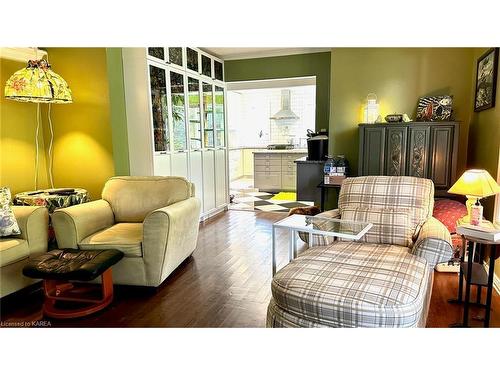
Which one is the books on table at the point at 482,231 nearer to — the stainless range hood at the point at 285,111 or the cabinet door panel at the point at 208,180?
the cabinet door panel at the point at 208,180

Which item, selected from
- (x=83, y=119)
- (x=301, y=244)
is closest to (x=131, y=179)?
(x=83, y=119)

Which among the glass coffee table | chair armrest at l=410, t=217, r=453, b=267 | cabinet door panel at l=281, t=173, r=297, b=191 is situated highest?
the glass coffee table

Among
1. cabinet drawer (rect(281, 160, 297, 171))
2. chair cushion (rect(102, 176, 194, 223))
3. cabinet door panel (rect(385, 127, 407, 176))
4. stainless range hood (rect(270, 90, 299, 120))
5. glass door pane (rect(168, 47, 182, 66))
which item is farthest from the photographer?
stainless range hood (rect(270, 90, 299, 120))

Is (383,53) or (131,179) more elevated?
(383,53)

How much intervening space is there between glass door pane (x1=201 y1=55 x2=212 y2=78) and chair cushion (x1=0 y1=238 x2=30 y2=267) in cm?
309

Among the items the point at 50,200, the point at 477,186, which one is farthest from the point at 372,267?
the point at 50,200

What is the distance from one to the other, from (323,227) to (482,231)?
Answer: 90 cm

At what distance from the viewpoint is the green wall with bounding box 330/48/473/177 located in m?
3.69

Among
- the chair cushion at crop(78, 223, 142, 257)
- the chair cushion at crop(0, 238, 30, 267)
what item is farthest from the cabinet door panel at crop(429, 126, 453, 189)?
the chair cushion at crop(0, 238, 30, 267)

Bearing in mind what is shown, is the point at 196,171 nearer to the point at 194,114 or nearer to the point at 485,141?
the point at 194,114

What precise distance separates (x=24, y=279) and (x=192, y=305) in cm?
125

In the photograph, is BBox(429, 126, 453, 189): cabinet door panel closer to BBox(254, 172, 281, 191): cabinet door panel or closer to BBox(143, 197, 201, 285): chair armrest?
BBox(143, 197, 201, 285): chair armrest
